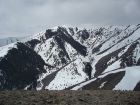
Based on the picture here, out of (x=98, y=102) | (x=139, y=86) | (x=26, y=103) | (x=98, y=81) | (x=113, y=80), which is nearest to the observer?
(x=26, y=103)

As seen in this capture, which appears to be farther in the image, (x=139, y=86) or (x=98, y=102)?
(x=139, y=86)

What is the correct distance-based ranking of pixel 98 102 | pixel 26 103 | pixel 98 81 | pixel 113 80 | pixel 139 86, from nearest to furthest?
pixel 26 103 < pixel 98 102 < pixel 139 86 < pixel 113 80 < pixel 98 81

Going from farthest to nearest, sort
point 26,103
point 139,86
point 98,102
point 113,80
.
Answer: point 113,80
point 139,86
point 98,102
point 26,103

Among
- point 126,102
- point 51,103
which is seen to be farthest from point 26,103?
point 126,102

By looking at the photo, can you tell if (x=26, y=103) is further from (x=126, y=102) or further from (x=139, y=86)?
(x=139, y=86)

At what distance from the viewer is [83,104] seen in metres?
11.5

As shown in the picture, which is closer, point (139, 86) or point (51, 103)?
point (51, 103)

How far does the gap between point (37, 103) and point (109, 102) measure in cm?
534

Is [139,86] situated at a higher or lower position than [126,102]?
lower

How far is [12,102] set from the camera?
11.1m

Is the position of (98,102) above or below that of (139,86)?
above

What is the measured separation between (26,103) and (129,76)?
12881 cm

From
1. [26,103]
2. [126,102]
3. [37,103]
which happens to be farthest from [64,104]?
[126,102]

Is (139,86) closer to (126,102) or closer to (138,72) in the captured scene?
(138,72)
